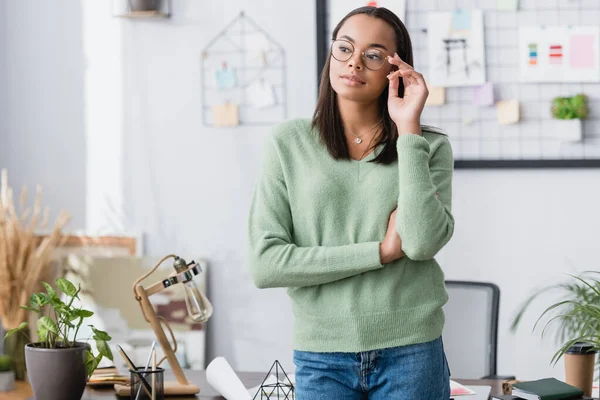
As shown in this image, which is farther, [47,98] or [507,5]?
[47,98]

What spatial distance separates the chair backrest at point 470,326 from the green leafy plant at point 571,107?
737 mm

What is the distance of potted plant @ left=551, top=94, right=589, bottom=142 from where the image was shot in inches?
118

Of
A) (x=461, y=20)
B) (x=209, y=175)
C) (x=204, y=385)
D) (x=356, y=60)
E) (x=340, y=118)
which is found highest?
(x=461, y=20)

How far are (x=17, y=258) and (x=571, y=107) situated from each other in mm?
2188

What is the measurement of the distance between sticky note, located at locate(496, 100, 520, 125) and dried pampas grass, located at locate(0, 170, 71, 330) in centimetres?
174

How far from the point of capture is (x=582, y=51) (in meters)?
3.04

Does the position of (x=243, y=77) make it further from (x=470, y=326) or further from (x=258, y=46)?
(x=470, y=326)

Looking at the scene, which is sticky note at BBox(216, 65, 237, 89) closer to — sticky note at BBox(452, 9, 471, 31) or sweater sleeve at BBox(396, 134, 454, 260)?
sticky note at BBox(452, 9, 471, 31)

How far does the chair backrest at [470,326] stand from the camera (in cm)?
272

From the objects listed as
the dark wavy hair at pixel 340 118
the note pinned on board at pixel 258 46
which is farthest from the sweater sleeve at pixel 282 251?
the note pinned on board at pixel 258 46

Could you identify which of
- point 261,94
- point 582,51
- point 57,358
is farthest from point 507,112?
point 57,358

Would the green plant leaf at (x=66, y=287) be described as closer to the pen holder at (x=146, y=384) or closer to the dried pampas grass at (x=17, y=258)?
the pen holder at (x=146, y=384)

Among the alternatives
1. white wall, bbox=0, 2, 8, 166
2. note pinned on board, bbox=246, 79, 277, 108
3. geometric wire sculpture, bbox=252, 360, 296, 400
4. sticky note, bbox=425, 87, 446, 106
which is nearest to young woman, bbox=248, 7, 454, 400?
geometric wire sculpture, bbox=252, 360, 296, 400

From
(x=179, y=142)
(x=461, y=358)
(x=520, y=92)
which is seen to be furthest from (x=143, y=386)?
(x=520, y=92)
